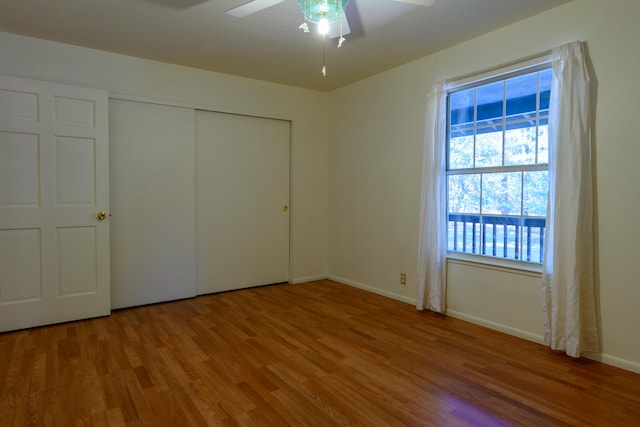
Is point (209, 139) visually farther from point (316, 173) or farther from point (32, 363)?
point (32, 363)

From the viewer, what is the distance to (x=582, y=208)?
2.52 meters

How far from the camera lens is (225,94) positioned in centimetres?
418

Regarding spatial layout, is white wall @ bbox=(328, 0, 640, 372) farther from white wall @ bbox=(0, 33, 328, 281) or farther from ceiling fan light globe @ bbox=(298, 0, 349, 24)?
ceiling fan light globe @ bbox=(298, 0, 349, 24)

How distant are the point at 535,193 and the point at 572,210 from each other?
1.31 feet

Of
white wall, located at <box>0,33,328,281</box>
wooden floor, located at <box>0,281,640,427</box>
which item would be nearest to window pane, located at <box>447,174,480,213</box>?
wooden floor, located at <box>0,281,640,427</box>

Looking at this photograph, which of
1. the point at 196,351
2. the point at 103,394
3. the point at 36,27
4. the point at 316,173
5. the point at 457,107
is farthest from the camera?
the point at 316,173

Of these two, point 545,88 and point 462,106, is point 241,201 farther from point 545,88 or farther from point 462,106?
point 545,88

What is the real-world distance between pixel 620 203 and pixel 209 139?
146 inches

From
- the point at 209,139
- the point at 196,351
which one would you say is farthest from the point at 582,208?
the point at 209,139

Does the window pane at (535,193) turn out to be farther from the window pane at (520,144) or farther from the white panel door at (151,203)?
the white panel door at (151,203)

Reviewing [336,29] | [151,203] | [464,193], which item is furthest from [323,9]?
[151,203]

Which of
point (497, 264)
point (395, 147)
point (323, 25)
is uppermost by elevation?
point (323, 25)

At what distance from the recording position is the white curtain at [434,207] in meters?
3.42

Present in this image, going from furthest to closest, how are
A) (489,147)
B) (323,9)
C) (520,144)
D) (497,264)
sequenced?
(489,147) < (497,264) < (520,144) < (323,9)
